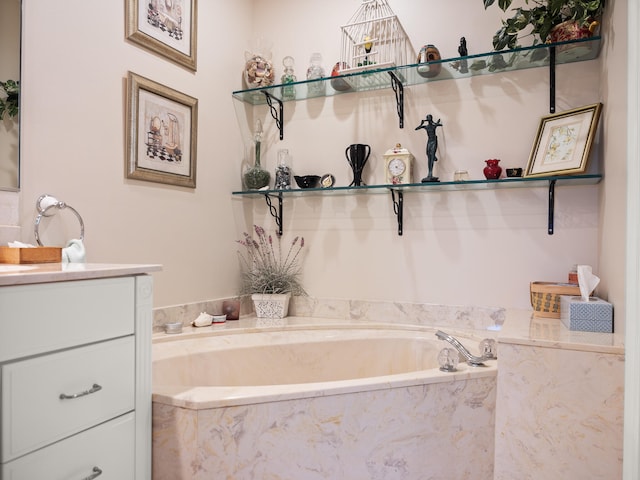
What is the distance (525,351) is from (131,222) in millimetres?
1608

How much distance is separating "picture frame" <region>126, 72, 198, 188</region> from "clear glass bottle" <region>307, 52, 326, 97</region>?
637mm

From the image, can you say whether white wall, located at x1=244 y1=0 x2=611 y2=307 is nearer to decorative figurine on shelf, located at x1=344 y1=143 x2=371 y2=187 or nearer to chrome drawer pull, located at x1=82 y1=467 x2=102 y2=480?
decorative figurine on shelf, located at x1=344 y1=143 x2=371 y2=187

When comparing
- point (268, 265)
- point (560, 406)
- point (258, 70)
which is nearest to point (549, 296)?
point (560, 406)

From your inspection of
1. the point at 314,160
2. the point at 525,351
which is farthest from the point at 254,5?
the point at 525,351

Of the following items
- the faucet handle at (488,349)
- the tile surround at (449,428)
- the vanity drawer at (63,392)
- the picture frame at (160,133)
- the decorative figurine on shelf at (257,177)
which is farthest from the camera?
the decorative figurine on shelf at (257,177)

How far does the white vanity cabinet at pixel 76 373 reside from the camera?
992 mm

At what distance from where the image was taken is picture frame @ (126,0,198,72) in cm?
196

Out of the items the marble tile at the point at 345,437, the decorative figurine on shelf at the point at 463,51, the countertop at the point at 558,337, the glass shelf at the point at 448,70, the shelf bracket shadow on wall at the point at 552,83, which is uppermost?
the decorative figurine on shelf at the point at 463,51

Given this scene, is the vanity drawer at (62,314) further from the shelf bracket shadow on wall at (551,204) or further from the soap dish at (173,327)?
the shelf bracket shadow on wall at (551,204)

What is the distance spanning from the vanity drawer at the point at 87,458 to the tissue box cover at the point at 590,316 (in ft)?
4.74

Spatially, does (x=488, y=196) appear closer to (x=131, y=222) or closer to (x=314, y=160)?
(x=314, y=160)

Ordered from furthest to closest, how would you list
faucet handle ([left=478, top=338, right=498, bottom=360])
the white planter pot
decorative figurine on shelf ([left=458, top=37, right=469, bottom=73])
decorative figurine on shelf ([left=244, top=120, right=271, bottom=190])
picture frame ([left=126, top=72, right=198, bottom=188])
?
decorative figurine on shelf ([left=244, top=120, right=271, bottom=190]) → the white planter pot → decorative figurine on shelf ([left=458, top=37, right=469, bottom=73]) → picture frame ([left=126, top=72, right=198, bottom=188]) → faucet handle ([left=478, top=338, right=498, bottom=360])

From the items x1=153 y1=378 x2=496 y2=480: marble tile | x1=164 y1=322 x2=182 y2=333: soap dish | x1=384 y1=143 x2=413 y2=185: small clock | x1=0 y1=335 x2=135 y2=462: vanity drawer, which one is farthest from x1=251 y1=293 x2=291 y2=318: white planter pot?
x1=0 y1=335 x2=135 y2=462: vanity drawer

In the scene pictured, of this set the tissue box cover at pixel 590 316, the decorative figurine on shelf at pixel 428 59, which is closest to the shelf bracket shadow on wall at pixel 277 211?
the decorative figurine on shelf at pixel 428 59
